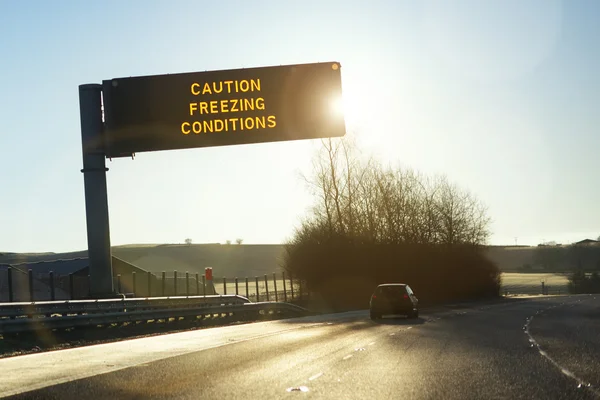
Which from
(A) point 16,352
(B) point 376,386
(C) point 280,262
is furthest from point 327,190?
(B) point 376,386

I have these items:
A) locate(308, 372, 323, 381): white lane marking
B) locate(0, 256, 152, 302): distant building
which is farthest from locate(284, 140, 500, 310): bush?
locate(308, 372, 323, 381): white lane marking

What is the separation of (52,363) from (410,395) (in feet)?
29.0

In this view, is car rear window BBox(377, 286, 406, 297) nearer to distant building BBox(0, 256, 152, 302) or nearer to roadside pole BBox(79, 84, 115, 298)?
distant building BBox(0, 256, 152, 302)

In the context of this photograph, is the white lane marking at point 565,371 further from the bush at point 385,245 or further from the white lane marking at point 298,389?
the bush at point 385,245

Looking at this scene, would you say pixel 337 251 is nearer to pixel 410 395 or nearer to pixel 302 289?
pixel 302 289

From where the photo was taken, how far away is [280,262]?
73.4 m

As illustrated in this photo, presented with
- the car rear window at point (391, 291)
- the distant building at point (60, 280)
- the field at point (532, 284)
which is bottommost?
the field at point (532, 284)

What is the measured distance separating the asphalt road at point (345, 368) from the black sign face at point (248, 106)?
6161 millimetres

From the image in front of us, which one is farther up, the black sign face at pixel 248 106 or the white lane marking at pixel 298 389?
the black sign face at pixel 248 106

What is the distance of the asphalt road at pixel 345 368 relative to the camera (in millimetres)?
12688

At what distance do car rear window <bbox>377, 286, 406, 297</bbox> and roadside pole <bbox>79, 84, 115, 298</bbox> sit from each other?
13.7 m

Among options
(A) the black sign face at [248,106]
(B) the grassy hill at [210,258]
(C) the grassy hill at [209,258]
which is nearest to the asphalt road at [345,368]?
(A) the black sign face at [248,106]

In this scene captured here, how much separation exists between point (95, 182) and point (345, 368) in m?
16.1

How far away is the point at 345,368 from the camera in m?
16.2
